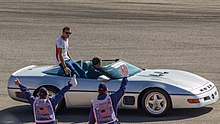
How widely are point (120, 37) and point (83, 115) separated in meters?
11.0

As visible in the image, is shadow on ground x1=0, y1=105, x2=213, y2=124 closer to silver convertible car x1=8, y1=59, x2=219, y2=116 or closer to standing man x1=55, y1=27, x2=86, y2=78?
silver convertible car x1=8, y1=59, x2=219, y2=116

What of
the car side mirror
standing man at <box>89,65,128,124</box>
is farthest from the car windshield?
standing man at <box>89,65,128,124</box>

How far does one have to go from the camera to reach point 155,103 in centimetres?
1526

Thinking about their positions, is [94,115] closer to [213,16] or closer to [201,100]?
[201,100]

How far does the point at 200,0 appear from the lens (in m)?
38.0

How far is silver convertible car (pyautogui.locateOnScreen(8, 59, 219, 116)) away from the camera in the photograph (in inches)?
598

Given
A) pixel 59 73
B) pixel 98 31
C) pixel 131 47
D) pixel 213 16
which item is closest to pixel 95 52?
pixel 131 47

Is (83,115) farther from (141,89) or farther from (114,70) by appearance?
(141,89)

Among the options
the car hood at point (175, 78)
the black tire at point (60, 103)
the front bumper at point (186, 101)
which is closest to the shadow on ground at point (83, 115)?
the black tire at point (60, 103)

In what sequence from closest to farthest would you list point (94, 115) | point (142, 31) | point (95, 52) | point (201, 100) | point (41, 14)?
point (94, 115), point (201, 100), point (95, 52), point (142, 31), point (41, 14)

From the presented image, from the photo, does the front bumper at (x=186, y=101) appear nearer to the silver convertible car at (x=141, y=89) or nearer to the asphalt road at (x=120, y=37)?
the silver convertible car at (x=141, y=89)

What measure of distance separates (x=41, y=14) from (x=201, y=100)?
1783 centimetres

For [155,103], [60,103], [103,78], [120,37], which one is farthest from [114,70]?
[120,37]

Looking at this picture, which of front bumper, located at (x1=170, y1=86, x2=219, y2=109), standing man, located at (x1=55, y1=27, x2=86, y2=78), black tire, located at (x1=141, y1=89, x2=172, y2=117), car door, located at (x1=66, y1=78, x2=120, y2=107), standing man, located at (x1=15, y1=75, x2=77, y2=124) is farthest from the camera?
standing man, located at (x1=55, y1=27, x2=86, y2=78)
